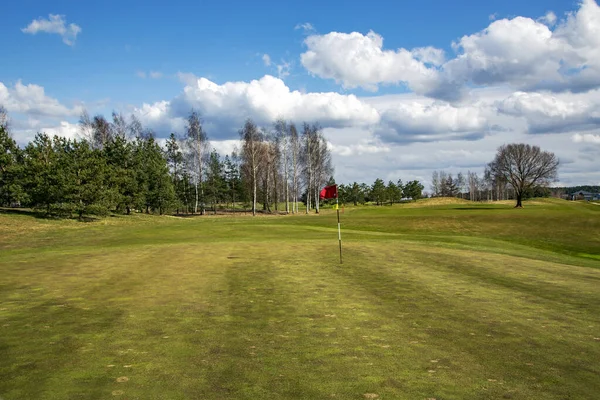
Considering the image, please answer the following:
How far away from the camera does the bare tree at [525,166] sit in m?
93.7

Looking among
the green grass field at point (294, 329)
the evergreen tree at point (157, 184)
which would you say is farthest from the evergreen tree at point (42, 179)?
the green grass field at point (294, 329)

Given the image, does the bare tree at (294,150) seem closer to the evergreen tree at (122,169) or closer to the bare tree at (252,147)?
the bare tree at (252,147)

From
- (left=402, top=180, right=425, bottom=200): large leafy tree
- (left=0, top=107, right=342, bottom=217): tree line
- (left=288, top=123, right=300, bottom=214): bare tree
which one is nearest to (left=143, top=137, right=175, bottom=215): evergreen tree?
(left=0, top=107, right=342, bottom=217): tree line

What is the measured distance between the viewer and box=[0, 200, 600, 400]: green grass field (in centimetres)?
630

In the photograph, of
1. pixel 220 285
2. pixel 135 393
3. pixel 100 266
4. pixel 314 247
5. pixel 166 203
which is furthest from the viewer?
pixel 166 203

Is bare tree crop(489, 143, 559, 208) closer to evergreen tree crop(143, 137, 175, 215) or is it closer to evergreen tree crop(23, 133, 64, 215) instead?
evergreen tree crop(143, 137, 175, 215)

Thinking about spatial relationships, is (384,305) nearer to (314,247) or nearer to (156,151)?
(314,247)

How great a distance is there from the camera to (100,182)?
2029 inches

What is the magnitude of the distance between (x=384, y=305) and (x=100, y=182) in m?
48.8

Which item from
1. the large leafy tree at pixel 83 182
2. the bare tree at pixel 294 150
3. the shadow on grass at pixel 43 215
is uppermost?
the bare tree at pixel 294 150

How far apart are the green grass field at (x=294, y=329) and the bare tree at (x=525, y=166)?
84976 millimetres

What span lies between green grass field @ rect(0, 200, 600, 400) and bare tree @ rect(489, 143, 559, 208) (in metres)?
85.0

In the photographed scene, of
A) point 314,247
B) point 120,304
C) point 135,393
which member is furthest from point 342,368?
point 314,247

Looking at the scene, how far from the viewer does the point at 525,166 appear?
94625 millimetres
